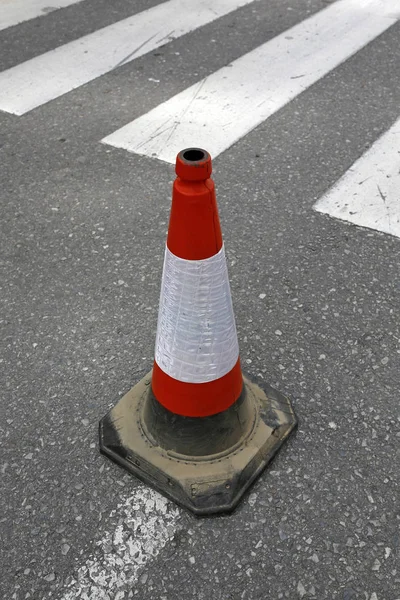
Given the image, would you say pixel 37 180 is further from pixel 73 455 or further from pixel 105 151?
pixel 73 455

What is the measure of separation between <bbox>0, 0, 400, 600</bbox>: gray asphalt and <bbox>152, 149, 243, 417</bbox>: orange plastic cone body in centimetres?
33

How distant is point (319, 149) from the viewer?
419 cm

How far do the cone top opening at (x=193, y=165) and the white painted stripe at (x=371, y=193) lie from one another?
6.10 ft

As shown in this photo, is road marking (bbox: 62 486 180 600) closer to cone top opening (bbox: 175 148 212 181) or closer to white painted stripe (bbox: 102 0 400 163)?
cone top opening (bbox: 175 148 212 181)

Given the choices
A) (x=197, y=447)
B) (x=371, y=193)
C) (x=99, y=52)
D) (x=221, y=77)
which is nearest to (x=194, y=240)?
(x=197, y=447)

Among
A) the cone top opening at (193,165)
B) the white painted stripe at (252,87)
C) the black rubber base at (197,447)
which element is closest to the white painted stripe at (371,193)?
the white painted stripe at (252,87)

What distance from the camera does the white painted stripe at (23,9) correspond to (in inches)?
240

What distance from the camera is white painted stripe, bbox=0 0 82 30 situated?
20.0 ft

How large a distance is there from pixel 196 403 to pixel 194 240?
61 centimetres

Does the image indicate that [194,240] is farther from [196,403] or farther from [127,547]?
[127,547]

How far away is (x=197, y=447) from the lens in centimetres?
226

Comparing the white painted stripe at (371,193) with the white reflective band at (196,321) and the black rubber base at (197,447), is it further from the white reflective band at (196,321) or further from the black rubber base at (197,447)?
the white reflective band at (196,321)

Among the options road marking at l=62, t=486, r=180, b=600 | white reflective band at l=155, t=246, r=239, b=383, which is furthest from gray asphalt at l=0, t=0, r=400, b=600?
white reflective band at l=155, t=246, r=239, b=383

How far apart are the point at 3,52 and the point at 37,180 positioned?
→ 2.21m
